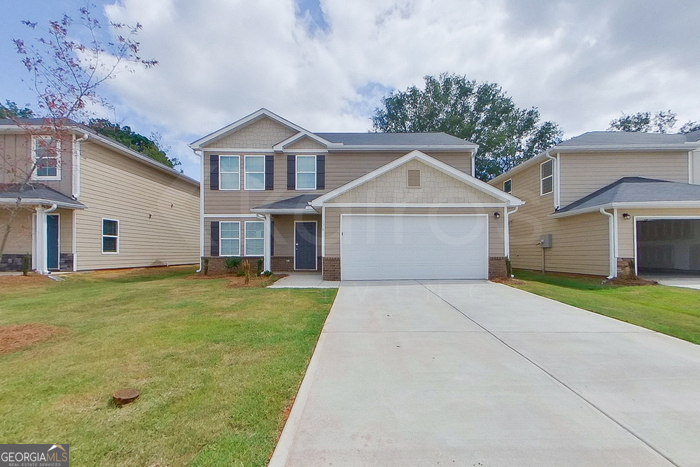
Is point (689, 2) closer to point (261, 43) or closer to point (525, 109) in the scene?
point (261, 43)

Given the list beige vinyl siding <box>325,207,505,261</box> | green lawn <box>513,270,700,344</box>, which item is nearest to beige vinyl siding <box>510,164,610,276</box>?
green lawn <box>513,270,700,344</box>

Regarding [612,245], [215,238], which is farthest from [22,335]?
[612,245]

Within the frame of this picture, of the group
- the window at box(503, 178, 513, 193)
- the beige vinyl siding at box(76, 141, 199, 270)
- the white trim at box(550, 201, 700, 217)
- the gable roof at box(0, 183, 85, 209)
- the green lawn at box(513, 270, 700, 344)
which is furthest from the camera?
the window at box(503, 178, 513, 193)

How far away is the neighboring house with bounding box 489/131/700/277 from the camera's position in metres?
10.9

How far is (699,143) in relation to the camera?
12.9 metres

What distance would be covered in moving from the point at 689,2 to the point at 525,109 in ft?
74.5

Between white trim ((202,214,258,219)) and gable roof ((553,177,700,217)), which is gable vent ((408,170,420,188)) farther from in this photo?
white trim ((202,214,258,219))

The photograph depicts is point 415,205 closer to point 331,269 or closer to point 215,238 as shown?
point 331,269

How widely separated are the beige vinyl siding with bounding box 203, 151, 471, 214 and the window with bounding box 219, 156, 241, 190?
0.18m

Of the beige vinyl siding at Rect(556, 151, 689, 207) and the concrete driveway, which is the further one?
the beige vinyl siding at Rect(556, 151, 689, 207)

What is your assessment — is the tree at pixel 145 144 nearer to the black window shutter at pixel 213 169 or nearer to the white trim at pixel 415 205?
the black window shutter at pixel 213 169

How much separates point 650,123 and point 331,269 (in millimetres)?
35405

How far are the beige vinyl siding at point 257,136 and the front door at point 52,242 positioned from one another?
638cm

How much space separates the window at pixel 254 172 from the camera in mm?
14344
